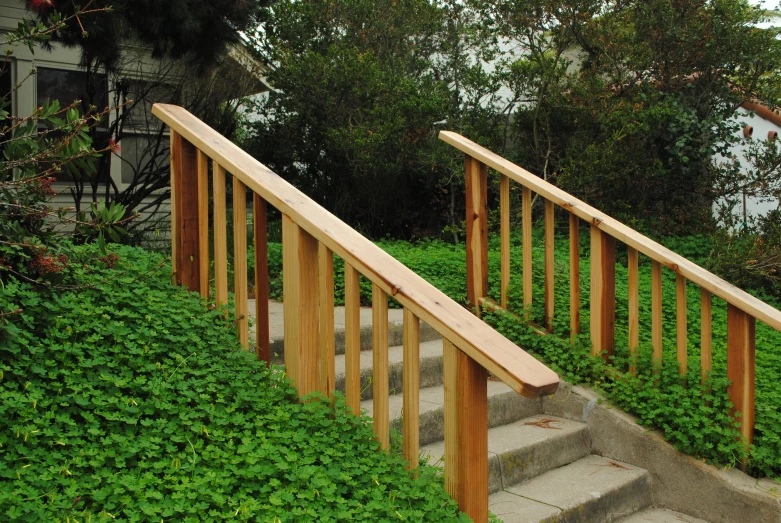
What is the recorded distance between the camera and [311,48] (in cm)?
858

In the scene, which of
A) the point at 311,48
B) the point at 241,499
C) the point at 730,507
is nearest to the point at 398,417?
the point at 241,499

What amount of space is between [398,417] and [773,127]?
921cm

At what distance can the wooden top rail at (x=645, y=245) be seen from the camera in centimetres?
351

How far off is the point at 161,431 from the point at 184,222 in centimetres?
123

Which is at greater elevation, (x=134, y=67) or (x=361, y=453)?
(x=134, y=67)

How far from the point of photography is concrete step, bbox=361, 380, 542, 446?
3.39 meters

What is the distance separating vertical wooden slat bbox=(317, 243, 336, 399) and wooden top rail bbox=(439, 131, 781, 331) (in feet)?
6.12

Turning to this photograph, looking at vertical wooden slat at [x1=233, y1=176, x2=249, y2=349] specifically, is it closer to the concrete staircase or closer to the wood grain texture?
the wood grain texture

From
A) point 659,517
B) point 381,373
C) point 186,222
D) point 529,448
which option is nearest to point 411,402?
point 381,373

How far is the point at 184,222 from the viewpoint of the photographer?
3.41 m

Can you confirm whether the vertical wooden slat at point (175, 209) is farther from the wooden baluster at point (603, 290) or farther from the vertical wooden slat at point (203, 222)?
the wooden baluster at point (603, 290)

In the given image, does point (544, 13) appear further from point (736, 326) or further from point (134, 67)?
point (736, 326)

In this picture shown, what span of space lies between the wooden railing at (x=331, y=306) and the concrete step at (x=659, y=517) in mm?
1374

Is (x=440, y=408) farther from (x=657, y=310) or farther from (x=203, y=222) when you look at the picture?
(x=203, y=222)
